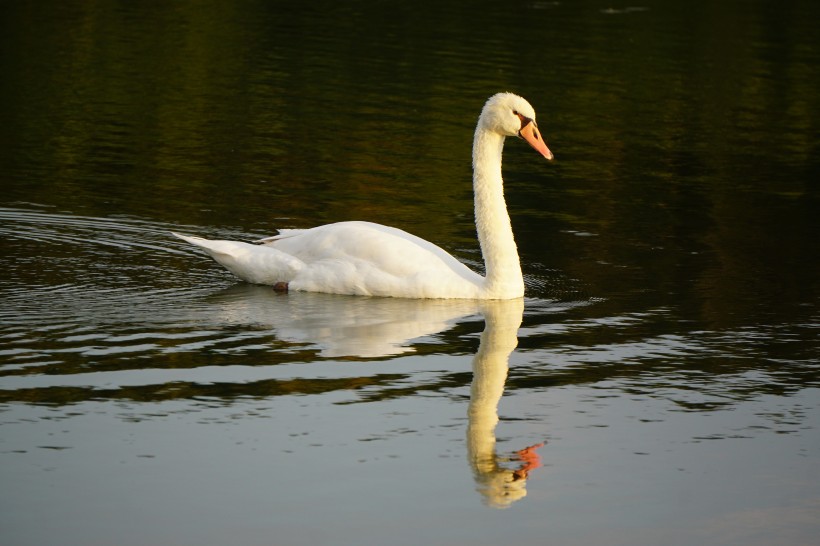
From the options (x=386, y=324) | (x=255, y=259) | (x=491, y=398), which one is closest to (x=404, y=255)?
(x=386, y=324)

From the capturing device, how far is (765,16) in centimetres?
4412

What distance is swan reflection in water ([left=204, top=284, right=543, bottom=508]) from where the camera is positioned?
32.3 feet

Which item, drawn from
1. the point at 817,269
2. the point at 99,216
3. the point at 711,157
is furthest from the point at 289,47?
the point at 817,269

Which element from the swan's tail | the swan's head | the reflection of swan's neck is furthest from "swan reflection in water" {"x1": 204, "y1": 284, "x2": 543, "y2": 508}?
the swan's head

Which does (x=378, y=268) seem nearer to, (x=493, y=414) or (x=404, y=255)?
(x=404, y=255)

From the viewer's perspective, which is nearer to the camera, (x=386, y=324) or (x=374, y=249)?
(x=386, y=324)

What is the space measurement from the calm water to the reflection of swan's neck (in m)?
0.03

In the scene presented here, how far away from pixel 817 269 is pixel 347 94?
14186mm

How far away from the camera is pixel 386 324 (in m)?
11.6

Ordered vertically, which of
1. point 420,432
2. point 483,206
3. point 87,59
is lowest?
point 420,432

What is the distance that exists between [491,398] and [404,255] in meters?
2.95

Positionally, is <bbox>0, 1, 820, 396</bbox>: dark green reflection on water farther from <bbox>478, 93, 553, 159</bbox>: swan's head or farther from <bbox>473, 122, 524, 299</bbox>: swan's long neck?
<bbox>478, 93, 553, 159</bbox>: swan's head

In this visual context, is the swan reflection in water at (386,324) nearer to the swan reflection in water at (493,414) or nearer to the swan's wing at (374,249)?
the swan reflection in water at (493,414)

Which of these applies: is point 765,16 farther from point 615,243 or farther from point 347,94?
point 615,243
